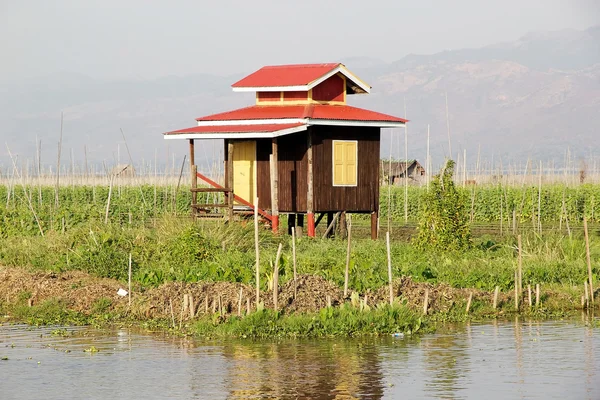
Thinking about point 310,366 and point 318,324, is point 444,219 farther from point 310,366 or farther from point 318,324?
point 310,366

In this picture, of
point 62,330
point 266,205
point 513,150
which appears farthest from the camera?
point 513,150

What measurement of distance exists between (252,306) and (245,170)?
1382cm

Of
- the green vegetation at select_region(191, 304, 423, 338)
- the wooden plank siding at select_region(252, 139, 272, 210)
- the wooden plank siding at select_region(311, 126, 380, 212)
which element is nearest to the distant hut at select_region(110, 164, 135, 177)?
the wooden plank siding at select_region(252, 139, 272, 210)

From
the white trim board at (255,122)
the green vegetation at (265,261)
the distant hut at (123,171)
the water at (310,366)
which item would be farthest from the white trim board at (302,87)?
the water at (310,366)

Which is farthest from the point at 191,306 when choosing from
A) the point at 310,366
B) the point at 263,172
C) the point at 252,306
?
the point at 263,172

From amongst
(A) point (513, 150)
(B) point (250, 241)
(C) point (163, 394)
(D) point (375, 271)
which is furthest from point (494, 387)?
(A) point (513, 150)

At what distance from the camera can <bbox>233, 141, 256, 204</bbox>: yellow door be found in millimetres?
30984

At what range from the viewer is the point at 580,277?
70.1 ft

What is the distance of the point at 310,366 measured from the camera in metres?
14.3

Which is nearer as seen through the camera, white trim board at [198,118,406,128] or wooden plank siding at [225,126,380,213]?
white trim board at [198,118,406,128]

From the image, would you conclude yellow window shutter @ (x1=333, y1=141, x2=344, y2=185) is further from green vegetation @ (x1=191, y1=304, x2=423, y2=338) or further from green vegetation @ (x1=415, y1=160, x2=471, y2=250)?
green vegetation @ (x1=191, y1=304, x2=423, y2=338)

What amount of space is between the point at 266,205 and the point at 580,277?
11.5 m

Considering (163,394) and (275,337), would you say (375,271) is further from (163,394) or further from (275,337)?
(163,394)

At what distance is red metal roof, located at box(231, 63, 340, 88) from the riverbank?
11.1 m
